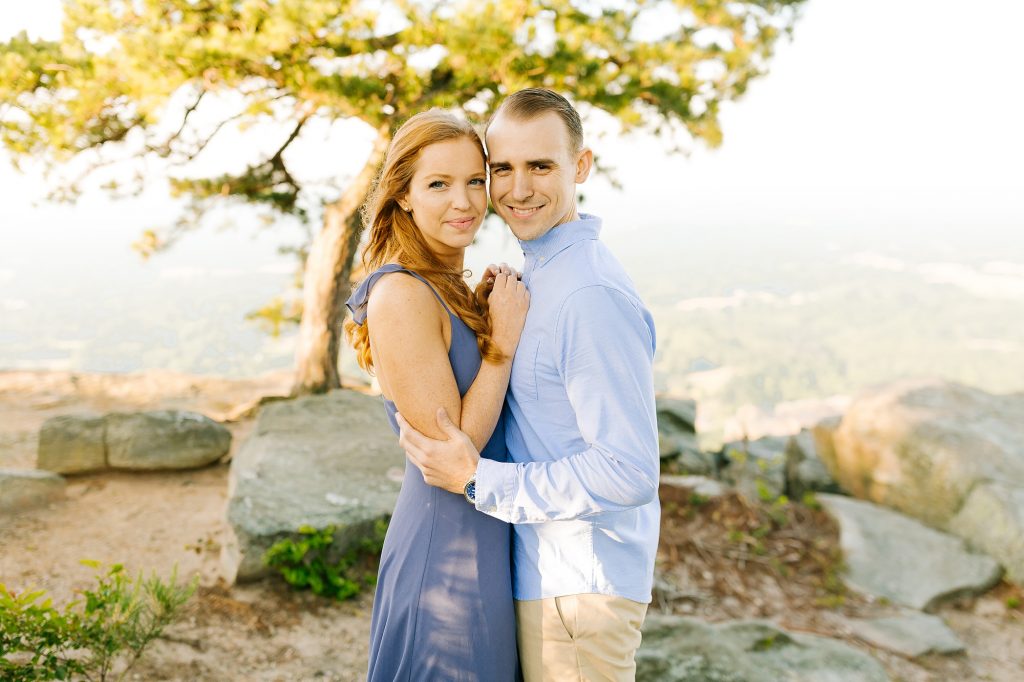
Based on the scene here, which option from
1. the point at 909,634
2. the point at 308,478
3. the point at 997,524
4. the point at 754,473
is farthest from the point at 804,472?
the point at 308,478

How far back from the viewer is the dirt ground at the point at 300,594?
3871mm

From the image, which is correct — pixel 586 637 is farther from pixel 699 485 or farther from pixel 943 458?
pixel 943 458

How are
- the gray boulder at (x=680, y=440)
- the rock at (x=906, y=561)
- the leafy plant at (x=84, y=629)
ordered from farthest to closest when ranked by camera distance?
the gray boulder at (x=680, y=440), the rock at (x=906, y=561), the leafy plant at (x=84, y=629)

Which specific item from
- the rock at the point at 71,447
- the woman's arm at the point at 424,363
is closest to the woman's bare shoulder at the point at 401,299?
the woman's arm at the point at 424,363

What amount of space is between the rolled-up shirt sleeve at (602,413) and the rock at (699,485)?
4.90 meters

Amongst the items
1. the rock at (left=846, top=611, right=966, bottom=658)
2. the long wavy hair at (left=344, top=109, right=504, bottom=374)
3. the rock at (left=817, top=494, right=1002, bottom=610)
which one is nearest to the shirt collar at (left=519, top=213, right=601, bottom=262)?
the long wavy hair at (left=344, top=109, right=504, bottom=374)

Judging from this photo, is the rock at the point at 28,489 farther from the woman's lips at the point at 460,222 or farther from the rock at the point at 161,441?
the woman's lips at the point at 460,222

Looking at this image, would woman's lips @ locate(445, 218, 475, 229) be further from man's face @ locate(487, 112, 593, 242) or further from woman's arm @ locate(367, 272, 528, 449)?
woman's arm @ locate(367, 272, 528, 449)

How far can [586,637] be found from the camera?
1764 mm

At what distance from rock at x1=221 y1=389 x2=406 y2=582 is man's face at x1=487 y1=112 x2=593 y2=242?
3.26 metres

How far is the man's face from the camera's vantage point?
73.6 inches

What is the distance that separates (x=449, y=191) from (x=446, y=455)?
74 cm

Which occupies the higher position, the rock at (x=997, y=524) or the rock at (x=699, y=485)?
the rock at (x=997, y=524)

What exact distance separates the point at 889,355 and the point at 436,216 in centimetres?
9746
